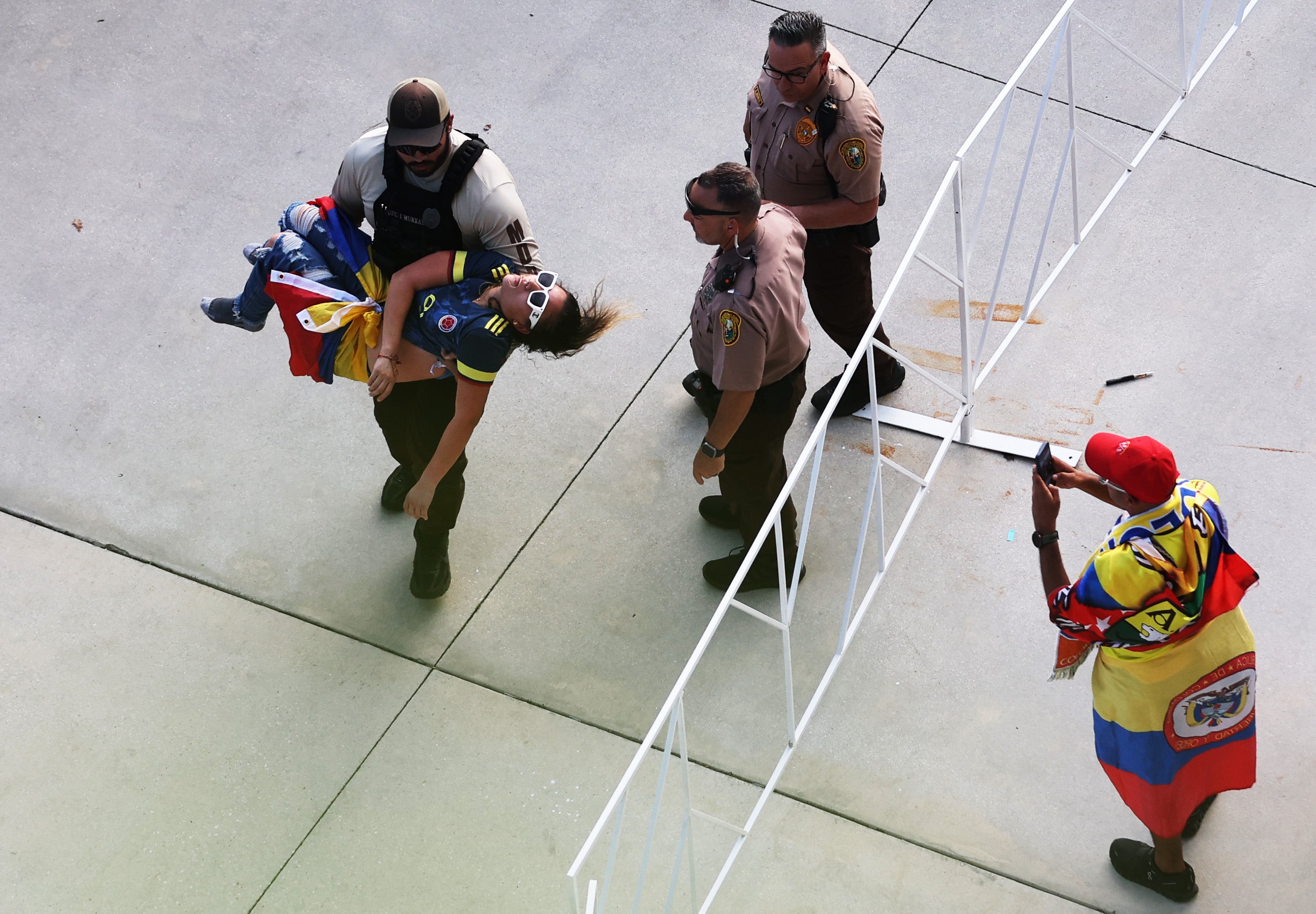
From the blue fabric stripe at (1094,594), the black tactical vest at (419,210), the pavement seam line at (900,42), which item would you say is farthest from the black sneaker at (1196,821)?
the pavement seam line at (900,42)

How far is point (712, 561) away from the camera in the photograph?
14.1 ft

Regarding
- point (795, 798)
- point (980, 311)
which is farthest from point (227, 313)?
point (980, 311)

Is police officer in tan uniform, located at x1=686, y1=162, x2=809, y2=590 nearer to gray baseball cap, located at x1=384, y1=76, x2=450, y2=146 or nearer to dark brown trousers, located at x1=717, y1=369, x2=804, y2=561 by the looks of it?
dark brown trousers, located at x1=717, y1=369, x2=804, y2=561

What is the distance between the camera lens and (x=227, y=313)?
395 cm

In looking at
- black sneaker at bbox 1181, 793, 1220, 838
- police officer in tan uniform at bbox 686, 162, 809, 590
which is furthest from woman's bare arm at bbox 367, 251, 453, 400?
black sneaker at bbox 1181, 793, 1220, 838

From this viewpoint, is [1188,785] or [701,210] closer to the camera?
[1188,785]

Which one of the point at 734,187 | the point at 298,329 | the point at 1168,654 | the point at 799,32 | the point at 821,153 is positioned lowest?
the point at 298,329

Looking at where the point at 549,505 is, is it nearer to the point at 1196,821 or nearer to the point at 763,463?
the point at 763,463

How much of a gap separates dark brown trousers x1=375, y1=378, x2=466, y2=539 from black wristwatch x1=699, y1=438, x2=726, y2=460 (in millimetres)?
786

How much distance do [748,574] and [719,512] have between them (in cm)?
27

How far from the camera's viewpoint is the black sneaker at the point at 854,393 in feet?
15.4

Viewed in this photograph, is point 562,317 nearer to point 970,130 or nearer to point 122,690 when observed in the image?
point 122,690

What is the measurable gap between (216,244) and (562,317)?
2.63m

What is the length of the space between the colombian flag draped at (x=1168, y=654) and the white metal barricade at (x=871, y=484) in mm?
665
